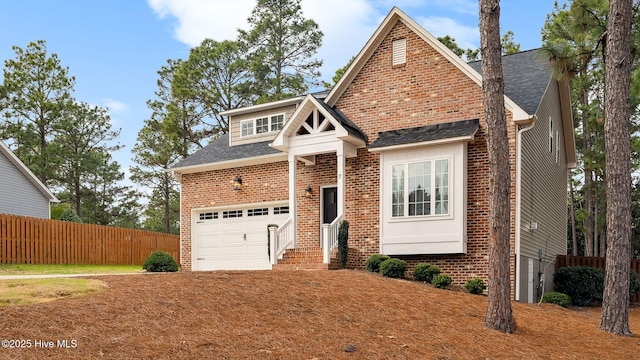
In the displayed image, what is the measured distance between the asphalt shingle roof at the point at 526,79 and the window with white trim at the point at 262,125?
681 centimetres

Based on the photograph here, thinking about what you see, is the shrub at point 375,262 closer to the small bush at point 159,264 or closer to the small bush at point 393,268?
the small bush at point 393,268

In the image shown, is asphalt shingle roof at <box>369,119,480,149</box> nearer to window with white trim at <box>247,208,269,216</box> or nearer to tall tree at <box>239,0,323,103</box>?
window with white trim at <box>247,208,269,216</box>

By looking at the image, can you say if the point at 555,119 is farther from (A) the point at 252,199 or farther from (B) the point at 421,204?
(A) the point at 252,199

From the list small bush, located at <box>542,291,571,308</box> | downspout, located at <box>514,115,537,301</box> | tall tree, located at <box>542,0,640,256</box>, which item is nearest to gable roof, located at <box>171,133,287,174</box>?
downspout, located at <box>514,115,537,301</box>

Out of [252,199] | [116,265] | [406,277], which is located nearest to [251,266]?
[252,199]

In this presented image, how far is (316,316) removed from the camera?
7.95 metres

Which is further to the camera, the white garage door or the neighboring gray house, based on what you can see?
the neighboring gray house

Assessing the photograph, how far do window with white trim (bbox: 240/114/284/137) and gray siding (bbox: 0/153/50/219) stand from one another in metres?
12.9

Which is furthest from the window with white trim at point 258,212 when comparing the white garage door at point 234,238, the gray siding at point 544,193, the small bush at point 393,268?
the gray siding at point 544,193

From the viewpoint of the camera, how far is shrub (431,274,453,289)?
13227 mm

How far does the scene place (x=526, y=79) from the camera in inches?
658

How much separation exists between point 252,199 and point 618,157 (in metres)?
11.1

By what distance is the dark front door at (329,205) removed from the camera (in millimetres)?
16719

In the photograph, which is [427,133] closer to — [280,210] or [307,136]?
[307,136]
